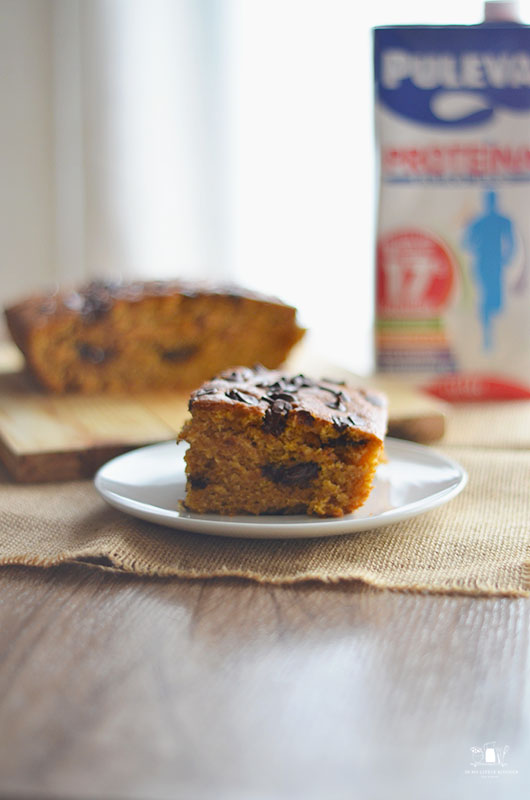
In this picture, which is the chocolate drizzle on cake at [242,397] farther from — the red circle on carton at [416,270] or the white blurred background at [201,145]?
the white blurred background at [201,145]

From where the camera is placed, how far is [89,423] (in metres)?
1.86

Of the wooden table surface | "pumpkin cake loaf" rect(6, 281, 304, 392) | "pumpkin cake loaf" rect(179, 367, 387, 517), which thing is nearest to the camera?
the wooden table surface

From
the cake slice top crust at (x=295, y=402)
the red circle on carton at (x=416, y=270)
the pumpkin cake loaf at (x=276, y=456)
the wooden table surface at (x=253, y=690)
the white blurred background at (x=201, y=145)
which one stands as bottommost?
the wooden table surface at (x=253, y=690)

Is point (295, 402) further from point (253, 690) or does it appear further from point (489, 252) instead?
point (489, 252)

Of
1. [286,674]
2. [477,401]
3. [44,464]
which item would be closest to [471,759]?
[286,674]

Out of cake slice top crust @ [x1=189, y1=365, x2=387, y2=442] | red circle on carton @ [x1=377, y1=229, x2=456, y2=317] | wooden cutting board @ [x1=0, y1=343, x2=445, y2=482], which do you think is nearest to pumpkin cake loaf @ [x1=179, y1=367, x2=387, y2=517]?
cake slice top crust @ [x1=189, y1=365, x2=387, y2=442]

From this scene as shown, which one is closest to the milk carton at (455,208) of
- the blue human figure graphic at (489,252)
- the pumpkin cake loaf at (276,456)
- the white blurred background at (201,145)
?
the blue human figure graphic at (489,252)

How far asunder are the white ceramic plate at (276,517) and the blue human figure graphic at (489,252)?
67 centimetres

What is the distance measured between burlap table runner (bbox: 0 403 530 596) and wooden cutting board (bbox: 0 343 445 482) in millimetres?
112

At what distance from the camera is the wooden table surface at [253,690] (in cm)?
76

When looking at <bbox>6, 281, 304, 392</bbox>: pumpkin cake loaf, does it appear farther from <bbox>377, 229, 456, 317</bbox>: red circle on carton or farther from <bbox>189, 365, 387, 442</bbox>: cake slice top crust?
<bbox>189, 365, 387, 442</bbox>: cake slice top crust

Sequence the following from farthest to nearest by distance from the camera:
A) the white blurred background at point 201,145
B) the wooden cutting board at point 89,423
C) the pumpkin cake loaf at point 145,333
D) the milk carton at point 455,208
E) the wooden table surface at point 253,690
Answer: the white blurred background at point 201,145, the pumpkin cake loaf at point 145,333, the milk carton at point 455,208, the wooden cutting board at point 89,423, the wooden table surface at point 253,690

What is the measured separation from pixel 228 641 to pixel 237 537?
28 cm

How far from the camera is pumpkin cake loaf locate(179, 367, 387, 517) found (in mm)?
1262
